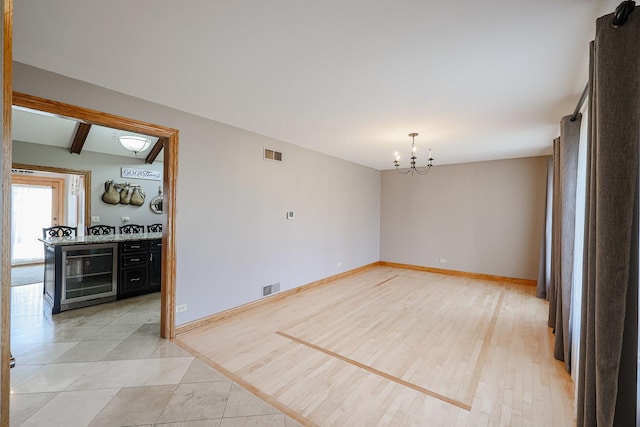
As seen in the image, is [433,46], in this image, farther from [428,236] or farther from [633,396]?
[428,236]

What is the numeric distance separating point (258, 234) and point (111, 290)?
8.48ft

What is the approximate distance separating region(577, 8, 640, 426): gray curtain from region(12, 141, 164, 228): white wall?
7.82m

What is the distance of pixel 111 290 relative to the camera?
14.4 ft

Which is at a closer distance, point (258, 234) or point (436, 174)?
point (258, 234)

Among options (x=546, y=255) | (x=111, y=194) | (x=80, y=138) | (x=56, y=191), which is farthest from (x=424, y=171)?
(x=56, y=191)

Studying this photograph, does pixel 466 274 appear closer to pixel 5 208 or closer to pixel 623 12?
pixel 623 12

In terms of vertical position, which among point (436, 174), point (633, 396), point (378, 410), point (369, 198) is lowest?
→ point (378, 410)

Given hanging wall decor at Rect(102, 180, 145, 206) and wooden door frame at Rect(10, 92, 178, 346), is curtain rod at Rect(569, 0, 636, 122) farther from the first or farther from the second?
hanging wall decor at Rect(102, 180, 145, 206)

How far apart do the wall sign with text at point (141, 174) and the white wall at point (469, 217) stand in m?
6.01

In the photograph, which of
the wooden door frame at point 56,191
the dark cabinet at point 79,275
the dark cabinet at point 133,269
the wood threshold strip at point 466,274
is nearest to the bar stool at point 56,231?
the dark cabinet at point 79,275

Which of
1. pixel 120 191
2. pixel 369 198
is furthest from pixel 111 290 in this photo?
pixel 369 198

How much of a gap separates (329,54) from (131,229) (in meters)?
6.15

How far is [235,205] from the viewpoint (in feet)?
12.6

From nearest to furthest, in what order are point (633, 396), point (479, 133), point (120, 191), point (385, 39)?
1. point (633, 396)
2. point (385, 39)
3. point (479, 133)
4. point (120, 191)
